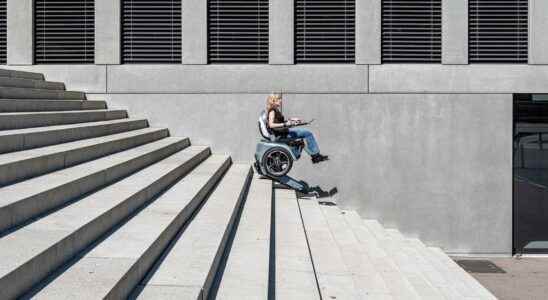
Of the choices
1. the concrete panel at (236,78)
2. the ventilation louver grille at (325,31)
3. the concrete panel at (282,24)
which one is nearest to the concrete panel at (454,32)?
the concrete panel at (236,78)

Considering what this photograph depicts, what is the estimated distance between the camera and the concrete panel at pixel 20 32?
13422 mm

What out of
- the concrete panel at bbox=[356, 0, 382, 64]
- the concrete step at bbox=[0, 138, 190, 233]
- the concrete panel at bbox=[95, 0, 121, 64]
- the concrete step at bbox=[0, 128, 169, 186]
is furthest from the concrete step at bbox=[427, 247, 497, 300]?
the concrete panel at bbox=[95, 0, 121, 64]

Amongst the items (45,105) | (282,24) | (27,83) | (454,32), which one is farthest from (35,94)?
(454,32)

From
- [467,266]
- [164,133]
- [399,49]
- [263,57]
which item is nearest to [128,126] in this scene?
[164,133]

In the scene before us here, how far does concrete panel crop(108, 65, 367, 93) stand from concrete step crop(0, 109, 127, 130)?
4.42 ft

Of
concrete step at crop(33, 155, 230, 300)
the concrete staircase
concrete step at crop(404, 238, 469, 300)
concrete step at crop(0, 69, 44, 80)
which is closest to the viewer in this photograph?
concrete step at crop(33, 155, 230, 300)

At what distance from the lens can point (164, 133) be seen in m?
12.7

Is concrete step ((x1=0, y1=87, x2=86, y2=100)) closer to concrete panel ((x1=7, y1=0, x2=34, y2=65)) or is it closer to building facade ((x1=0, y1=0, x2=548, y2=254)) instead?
building facade ((x1=0, y1=0, x2=548, y2=254))

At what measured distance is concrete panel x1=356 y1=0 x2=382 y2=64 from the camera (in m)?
13.2

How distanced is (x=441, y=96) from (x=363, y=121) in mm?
1857

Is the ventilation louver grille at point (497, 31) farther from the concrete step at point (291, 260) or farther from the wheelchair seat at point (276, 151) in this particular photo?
the concrete step at point (291, 260)

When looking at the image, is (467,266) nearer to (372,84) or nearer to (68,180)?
(372,84)

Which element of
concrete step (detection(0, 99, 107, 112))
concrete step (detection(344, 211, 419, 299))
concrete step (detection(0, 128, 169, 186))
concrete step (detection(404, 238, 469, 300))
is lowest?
concrete step (detection(404, 238, 469, 300))

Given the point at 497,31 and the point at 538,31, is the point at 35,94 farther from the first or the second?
the point at 538,31
